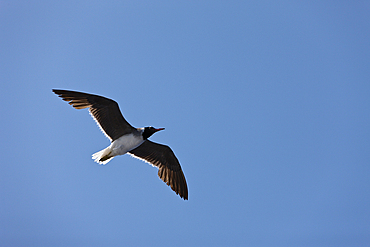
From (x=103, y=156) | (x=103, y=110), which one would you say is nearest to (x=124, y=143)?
(x=103, y=156)

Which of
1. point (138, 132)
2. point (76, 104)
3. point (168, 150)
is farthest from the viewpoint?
point (168, 150)

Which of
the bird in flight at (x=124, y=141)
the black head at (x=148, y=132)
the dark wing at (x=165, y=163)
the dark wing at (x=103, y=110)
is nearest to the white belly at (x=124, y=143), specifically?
the bird in flight at (x=124, y=141)

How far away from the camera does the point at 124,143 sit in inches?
348

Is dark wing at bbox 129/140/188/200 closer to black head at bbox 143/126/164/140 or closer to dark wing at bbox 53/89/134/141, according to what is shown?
black head at bbox 143/126/164/140

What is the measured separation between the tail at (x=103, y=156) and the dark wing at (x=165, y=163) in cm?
96

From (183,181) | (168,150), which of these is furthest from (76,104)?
(183,181)

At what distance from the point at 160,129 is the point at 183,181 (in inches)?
82.4

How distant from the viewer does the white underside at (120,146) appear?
28.8 ft

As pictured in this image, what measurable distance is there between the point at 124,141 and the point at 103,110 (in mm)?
1087

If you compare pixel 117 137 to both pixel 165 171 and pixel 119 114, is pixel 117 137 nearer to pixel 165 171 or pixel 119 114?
pixel 119 114

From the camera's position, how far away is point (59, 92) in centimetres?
857

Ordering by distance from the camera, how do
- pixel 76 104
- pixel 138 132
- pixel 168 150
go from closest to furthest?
pixel 76 104, pixel 138 132, pixel 168 150

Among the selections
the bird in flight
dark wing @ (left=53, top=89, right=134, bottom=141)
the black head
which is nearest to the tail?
the bird in flight

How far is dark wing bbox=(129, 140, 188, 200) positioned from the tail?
0.96 m
